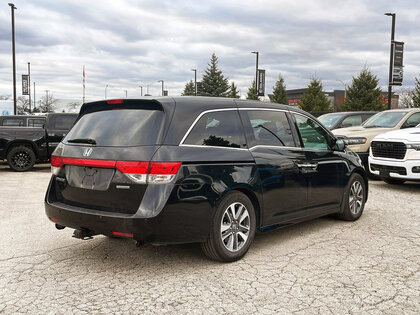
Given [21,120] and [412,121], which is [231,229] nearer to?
[412,121]

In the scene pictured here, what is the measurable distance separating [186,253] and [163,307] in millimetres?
1378

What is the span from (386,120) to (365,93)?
2493cm

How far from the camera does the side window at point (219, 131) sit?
4.20 m

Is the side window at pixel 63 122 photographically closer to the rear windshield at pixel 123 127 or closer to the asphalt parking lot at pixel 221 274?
the asphalt parking lot at pixel 221 274

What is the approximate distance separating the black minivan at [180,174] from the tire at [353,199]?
1.20m

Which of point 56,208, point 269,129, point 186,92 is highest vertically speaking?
point 186,92

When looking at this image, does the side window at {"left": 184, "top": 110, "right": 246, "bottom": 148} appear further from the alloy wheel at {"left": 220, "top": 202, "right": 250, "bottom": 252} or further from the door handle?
the door handle

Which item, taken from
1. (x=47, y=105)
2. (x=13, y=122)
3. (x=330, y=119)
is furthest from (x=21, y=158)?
(x=47, y=105)

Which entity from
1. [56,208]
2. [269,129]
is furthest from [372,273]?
[56,208]

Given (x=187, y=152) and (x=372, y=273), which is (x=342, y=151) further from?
(x=187, y=152)

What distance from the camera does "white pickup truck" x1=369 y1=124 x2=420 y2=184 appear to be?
879 cm

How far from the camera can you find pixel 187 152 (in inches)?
157

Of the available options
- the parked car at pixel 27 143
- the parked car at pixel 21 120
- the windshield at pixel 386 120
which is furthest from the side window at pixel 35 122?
the windshield at pixel 386 120

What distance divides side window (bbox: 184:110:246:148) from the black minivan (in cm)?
1
